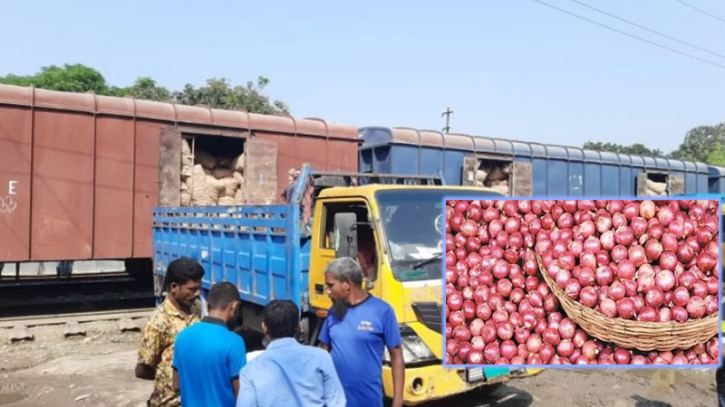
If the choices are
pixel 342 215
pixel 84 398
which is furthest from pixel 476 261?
pixel 84 398

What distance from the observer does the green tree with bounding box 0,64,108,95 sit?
3297 centimetres

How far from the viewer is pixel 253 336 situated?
5.82 meters

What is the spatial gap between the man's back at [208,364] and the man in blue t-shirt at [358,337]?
2.10 ft

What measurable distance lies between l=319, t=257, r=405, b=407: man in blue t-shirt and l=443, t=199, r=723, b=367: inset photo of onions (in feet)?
2.94

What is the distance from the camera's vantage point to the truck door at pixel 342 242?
435cm

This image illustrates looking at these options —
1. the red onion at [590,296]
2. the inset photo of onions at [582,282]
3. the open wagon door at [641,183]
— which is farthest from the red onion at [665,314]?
the open wagon door at [641,183]

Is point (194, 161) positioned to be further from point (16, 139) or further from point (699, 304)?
point (699, 304)

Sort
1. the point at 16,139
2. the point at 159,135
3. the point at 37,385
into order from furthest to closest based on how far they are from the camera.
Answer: the point at 159,135
the point at 16,139
the point at 37,385

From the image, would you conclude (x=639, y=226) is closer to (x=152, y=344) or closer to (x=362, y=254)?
(x=152, y=344)

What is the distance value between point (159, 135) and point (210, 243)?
4.62 m

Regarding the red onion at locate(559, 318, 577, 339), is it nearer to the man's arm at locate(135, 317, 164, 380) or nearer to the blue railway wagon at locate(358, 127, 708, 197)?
the man's arm at locate(135, 317, 164, 380)

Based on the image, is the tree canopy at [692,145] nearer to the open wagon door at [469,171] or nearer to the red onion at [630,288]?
the open wagon door at [469,171]

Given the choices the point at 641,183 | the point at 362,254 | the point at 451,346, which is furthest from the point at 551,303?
the point at 641,183

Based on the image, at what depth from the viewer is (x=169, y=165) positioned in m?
11.1
